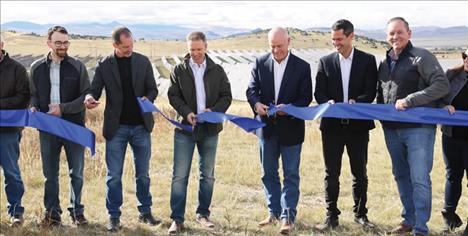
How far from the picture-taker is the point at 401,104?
17.5 feet

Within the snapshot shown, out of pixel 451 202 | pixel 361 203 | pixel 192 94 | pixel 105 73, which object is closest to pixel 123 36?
pixel 105 73

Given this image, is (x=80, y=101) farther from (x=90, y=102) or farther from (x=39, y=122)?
(x=39, y=122)

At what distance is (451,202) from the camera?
605cm

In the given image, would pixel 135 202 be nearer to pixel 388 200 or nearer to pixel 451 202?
pixel 388 200

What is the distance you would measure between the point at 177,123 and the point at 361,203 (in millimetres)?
2325

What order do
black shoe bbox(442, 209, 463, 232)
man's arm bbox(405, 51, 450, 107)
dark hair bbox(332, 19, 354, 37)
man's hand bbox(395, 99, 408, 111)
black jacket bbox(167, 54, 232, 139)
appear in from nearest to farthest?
man's arm bbox(405, 51, 450, 107)
man's hand bbox(395, 99, 408, 111)
dark hair bbox(332, 19, 354, 37)
black jacket bbox(167, 54, 232, 139)
black shoe bbox(442, 209, 463, 232)

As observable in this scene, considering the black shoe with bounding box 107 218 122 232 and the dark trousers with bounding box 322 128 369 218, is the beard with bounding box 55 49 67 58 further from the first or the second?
the dark trousers with bounding box 322 128 369 218

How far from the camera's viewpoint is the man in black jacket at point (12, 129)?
5.61 m

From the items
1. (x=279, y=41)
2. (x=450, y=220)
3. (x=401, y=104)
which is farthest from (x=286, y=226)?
(x=279, y=41)

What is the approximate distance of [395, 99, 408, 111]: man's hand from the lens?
A: 5293 millimetres

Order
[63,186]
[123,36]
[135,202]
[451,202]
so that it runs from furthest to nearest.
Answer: [63,186]
[135,202]
[451,202]
[123,36]

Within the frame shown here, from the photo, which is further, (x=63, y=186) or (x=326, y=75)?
(x=63, y=186)

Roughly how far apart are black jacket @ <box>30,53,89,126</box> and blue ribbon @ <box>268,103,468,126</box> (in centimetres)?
212

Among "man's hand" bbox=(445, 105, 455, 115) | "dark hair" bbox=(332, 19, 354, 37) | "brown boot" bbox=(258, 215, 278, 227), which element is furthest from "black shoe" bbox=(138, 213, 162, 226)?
"man's hand" bbox=(445, 105, 455, 115)
